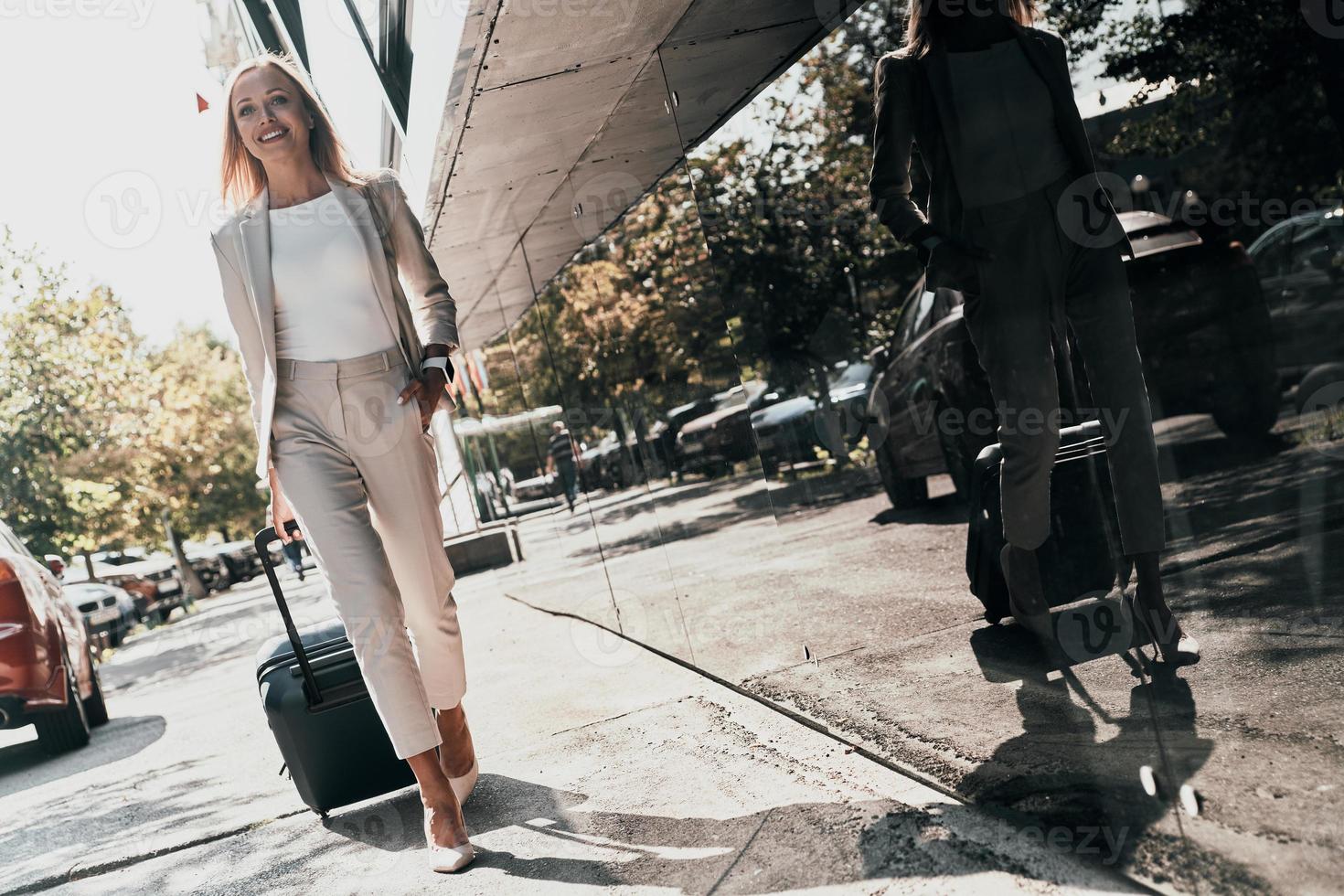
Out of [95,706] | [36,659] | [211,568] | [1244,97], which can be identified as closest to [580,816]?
[1244,97]

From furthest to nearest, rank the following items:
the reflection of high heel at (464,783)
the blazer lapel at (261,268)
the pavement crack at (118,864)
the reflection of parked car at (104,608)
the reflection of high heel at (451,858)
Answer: the reflection of parked car at (104,608)
the pavement crack at (118,864)
the reflection of high heel at (464,783)
the blazer lapel at (261,268)
the reflection of high heel at (451,858)

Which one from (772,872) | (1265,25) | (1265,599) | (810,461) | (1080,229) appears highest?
(1265,25)

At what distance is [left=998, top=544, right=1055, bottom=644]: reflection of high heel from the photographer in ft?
9.14

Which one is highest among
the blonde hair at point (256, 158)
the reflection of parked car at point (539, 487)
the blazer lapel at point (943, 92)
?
the blonde hair at point (256, 158)

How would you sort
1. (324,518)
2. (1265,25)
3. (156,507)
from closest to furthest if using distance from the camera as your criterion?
(1265,25), (324,518), (156,507)

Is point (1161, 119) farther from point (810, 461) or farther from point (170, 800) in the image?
point (170, 800)

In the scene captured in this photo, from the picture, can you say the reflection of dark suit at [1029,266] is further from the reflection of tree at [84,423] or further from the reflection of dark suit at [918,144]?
the reflection of tree at [84,423]

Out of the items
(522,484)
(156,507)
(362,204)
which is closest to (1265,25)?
(362,204)

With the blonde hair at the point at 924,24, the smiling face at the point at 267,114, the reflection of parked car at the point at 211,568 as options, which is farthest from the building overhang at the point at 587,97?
the reflection of parked car at the point at 211,568

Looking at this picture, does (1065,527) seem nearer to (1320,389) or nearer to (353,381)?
(1320,389)

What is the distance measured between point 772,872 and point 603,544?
467cm

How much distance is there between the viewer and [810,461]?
13.1ft

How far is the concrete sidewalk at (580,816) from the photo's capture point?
2783mm

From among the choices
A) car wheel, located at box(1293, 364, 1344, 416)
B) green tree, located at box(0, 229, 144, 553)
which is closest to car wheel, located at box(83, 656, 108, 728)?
car wheel, located at box(1293, 364, 1344, 416)
